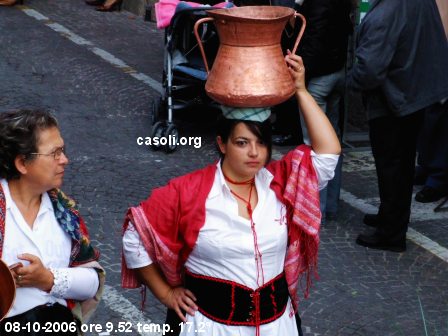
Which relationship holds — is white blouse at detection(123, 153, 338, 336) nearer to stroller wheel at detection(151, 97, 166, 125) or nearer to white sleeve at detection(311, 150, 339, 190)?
white sleeve at detection(311, 150, 339, 190)

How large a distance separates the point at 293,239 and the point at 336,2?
144 inches

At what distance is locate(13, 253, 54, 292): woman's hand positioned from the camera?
3.60 meters

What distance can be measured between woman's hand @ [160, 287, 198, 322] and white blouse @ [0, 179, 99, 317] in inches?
13.5

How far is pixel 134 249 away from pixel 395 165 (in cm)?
336

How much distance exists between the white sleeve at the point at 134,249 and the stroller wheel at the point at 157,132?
16.0 ft

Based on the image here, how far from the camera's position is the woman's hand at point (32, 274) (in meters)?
3.60

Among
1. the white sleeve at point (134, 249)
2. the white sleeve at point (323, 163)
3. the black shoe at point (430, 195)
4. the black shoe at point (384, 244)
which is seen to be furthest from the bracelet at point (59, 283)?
the black shoe at point (430, 195)

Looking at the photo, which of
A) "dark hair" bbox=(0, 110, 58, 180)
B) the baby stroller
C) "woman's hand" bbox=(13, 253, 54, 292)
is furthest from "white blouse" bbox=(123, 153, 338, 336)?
the baby stroller

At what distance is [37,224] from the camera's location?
3797 millimetres

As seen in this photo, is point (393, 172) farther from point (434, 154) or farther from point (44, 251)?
point (44, 251)

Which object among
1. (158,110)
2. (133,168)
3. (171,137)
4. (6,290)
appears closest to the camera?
(6,290)

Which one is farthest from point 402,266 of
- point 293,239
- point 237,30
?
point 237,30

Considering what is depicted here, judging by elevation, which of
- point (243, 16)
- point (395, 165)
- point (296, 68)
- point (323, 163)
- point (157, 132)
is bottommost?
point (157, 132)

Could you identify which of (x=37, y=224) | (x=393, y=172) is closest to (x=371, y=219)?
(x=393, y=172)
